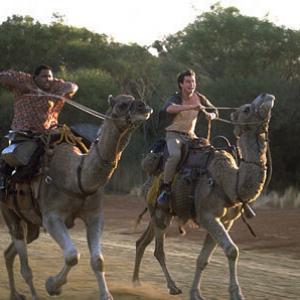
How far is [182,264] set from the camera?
14492 mm

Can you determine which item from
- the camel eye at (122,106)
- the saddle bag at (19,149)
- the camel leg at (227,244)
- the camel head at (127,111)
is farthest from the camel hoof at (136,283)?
the camel eye at (122,106)

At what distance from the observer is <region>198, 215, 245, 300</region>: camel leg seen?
31.0 feet

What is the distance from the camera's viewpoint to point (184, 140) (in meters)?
11.1

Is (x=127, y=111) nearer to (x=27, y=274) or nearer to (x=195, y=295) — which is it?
(x=27, y=274)

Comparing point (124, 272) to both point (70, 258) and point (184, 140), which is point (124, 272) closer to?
point (184, 140)

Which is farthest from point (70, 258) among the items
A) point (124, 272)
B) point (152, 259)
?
point (152, 259)

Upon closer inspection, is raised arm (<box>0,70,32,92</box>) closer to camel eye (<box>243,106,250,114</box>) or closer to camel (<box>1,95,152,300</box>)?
camel (<box>1,95,152,300</box>)

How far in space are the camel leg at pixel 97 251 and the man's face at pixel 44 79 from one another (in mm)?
1923

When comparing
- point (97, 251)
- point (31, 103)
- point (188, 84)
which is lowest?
point (97, 251)

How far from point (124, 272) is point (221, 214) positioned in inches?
141

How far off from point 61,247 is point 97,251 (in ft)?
1.30

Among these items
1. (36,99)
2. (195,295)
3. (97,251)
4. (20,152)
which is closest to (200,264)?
(195,295)

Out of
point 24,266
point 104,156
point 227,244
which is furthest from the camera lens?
point 24,266

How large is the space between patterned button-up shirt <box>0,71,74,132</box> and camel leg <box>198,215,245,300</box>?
91.8 inches
